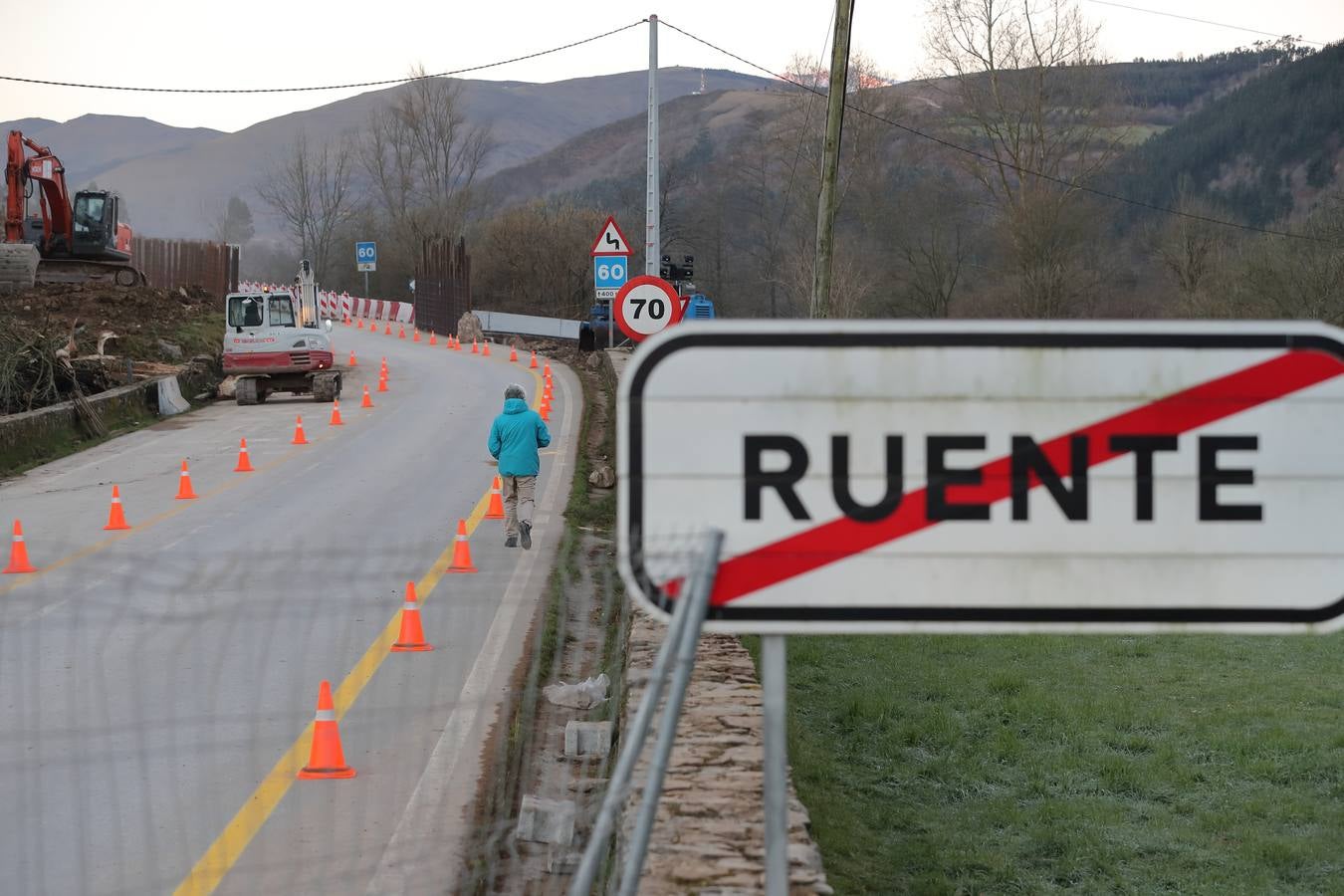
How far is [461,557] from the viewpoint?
49.1ft

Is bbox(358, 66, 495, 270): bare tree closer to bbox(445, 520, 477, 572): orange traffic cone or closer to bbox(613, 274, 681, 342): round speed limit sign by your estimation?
bbox(613, 274, 681, 342): round speed limit sign

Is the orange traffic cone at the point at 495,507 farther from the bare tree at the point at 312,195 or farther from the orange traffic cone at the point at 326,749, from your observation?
the bare tree at the point at 312,195

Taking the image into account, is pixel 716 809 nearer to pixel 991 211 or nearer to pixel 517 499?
pixel 517 499

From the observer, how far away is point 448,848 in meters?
7.42

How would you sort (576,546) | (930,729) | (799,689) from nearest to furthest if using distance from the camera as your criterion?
(930,729) < (799,689) < (576,546)

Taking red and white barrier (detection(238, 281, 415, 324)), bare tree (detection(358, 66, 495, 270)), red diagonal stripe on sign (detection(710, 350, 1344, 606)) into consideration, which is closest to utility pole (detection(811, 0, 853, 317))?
red diagonal stripe on sign (detection(710, 350, 1344, 606))

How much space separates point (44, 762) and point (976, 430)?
745 cm

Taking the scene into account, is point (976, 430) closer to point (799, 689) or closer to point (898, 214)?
point (799, 689)

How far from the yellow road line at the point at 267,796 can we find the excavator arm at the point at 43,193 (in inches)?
1330

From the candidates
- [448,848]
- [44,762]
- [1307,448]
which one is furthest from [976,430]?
[44,762]

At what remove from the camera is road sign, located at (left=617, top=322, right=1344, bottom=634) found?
248cm

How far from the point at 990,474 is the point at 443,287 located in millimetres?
55223

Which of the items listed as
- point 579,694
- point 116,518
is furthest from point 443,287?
point 579,694

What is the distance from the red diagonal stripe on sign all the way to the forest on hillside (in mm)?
30212
